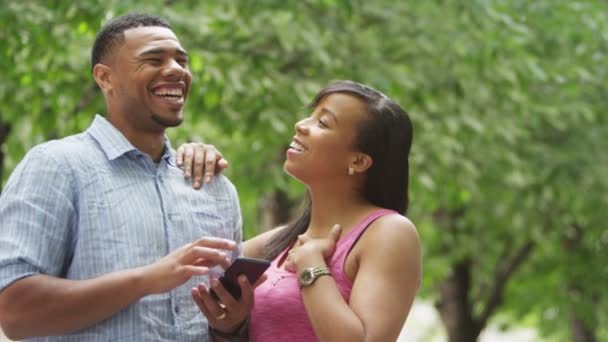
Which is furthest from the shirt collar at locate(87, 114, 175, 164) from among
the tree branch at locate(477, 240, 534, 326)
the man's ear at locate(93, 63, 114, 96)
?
the tree branch at locate(477, 240, 534, 326)

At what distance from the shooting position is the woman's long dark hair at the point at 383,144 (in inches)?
Result: 149

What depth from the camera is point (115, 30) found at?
12.1 feet

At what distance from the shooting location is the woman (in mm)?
3525

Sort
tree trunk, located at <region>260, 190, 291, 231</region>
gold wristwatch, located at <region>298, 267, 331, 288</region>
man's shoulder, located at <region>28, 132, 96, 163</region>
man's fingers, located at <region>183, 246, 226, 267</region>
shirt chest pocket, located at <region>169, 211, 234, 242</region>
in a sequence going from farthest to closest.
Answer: tree trunk, located at <region>260, 190, 291, 231</region>, shirt chest pocket, located at <region>169, 211, 234, 242</region>, gold wristwatch, located at <region>298, 267, 331, 288</region>, man's shoulder, located at <region>28, 132, 96, 163</region>, man's fingers, located at <region>183, 246, 226, 267</region>

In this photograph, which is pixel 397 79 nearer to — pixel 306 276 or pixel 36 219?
pixel 306 276

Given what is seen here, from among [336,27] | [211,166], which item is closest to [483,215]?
[336,27]

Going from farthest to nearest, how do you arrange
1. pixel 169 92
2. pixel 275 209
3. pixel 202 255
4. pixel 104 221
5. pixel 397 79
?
pixel 275 209
pixel 397 79
pixel 169 92
pixel 104 221
pixel 202 255

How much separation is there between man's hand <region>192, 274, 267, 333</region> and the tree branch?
37.7ft

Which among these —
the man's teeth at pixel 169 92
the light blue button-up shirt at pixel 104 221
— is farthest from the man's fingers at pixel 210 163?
the man's teeth at pixel 169 92

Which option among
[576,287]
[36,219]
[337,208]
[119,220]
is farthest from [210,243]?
[576,287]

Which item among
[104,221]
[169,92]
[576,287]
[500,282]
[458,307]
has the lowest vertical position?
[576,287]

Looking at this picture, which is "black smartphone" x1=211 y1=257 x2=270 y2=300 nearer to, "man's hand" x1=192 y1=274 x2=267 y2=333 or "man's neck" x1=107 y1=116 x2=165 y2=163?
"man's hand" x1=192 y1=274 x2=267 y2=333

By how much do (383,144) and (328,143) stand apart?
198 mm

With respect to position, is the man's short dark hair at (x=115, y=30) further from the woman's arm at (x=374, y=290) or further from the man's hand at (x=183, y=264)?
the woman's arm at (x=374, y=290)
